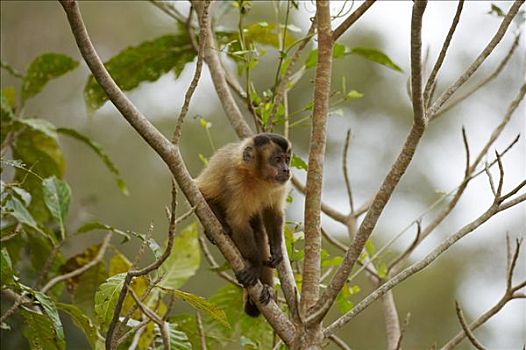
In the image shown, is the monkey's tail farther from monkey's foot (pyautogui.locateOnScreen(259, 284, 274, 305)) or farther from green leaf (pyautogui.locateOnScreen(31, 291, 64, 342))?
green leaf (pyautogui.locateOnScreen(31, 291, 64, 342))

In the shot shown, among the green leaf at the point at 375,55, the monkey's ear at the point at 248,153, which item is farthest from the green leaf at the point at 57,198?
the green leaf at the point at 375,55

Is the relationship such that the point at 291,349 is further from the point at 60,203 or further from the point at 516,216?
the point at 516,216

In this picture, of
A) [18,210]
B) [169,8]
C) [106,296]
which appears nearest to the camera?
[106,296]

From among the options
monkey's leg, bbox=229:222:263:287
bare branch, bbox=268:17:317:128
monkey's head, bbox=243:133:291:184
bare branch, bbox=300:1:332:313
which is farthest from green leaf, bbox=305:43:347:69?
monkey's leg, bbox=229:222:263:287

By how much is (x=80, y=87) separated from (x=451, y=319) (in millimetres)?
7157

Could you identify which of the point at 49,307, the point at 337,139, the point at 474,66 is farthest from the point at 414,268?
the point at 337,139

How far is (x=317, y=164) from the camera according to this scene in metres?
3.01

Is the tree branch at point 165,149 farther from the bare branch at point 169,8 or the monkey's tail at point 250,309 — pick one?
the bare branch at point 169,8

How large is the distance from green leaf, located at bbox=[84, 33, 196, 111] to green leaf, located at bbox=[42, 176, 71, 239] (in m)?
0.61

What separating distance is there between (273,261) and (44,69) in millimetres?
1870

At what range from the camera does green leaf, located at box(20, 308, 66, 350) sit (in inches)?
131

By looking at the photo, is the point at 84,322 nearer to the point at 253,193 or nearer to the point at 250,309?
the point at 250,309

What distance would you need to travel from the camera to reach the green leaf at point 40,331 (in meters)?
3.33

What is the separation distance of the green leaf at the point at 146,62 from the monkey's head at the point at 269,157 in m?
0.82
